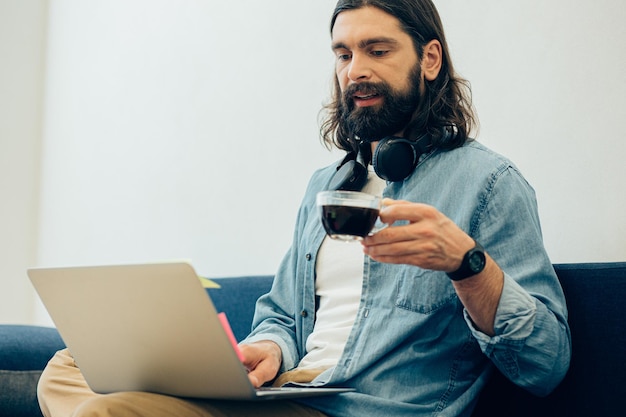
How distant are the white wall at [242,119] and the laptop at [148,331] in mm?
713

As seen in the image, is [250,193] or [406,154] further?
[250,193]

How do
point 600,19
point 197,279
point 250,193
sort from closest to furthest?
point 197,279 → point 600,19 → point 250,193

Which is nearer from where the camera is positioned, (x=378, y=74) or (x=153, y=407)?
(x=153, y=407)

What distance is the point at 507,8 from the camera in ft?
5.82

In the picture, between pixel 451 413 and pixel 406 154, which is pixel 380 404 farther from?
Answer: pixel 406 154

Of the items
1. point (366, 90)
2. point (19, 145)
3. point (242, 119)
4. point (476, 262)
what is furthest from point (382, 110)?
point (19, 145)

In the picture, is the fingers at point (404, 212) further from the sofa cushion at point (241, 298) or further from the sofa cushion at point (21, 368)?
the sofa cushion at point (21, 368)

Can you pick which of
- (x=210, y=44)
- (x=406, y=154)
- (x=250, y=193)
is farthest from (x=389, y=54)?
(x=210, y=44)

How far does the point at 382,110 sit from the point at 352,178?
0.51 ft

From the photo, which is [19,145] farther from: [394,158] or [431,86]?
[394,158]

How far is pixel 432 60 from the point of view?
1707 mm

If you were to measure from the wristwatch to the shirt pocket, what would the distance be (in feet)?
0.71

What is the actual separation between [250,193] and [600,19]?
1.26m

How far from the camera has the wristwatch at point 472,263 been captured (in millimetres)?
1162
